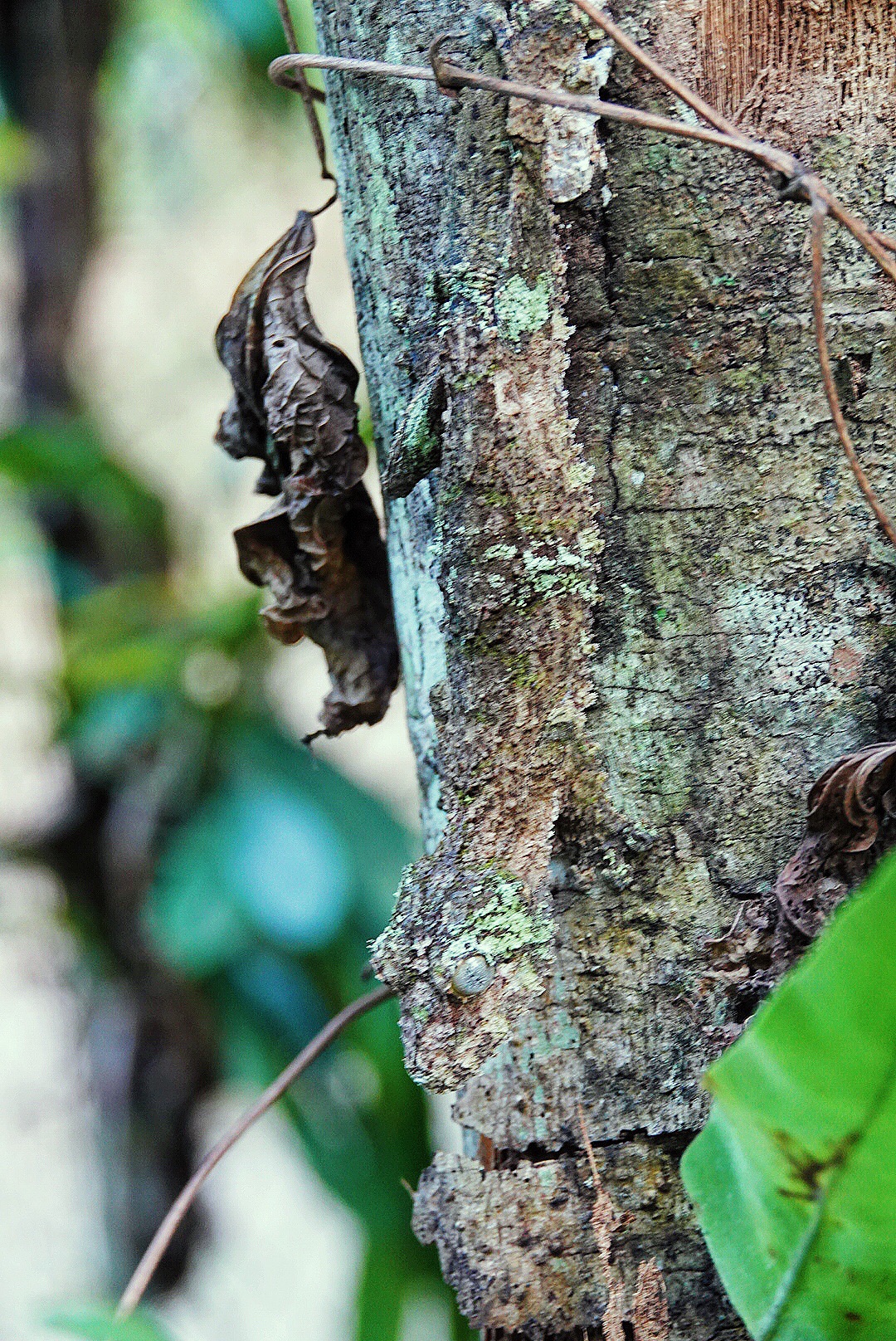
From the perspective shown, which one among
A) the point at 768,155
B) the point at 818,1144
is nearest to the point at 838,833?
the point at 818,1144

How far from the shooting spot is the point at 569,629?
1.53 ft

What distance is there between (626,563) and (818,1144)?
234mm

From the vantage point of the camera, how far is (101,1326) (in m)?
0.50

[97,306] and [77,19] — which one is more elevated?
[77,19]

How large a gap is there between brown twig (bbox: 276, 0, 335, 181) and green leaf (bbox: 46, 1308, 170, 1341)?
1.78 feet

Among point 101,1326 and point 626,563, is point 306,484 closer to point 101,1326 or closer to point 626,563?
point 626,563

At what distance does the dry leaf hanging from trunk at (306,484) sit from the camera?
556 mm

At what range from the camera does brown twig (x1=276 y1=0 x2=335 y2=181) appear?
548 millimetres

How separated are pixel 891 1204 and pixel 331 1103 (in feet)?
4.44

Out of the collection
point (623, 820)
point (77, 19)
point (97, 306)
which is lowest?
point (623, 820)

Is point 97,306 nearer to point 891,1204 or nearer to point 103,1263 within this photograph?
point 103,1263

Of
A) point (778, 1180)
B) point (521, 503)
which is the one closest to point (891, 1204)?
point (778, 1180)

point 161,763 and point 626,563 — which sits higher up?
point 626,563

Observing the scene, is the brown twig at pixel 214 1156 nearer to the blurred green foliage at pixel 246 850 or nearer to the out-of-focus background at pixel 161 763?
the out-of-focus background at pixel 161 763
